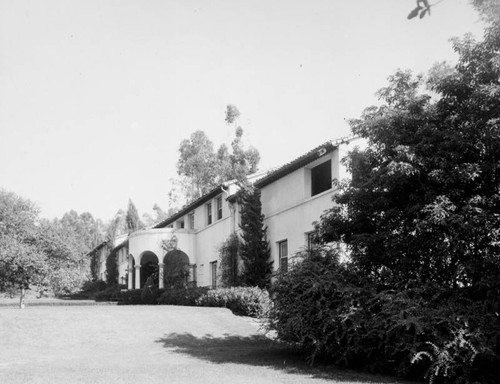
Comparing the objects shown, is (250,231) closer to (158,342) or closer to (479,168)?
(158,342)

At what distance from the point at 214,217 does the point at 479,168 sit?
2065 centimetres

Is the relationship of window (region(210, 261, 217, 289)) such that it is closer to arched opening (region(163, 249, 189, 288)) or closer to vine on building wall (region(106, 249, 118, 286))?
arched opening (region(163, 249, 189, 288))

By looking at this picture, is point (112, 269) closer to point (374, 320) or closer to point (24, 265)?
point (24, 265)

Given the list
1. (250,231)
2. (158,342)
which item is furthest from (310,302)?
(250,231)

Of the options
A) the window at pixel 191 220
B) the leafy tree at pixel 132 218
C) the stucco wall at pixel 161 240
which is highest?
the leafy tree at pixel 132 218

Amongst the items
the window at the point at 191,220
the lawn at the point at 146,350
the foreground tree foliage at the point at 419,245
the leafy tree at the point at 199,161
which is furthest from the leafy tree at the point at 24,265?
the leafy tree at the point at 199,161

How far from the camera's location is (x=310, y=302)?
1172cm

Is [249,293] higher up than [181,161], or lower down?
lower down

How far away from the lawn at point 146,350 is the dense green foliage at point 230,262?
190 inches

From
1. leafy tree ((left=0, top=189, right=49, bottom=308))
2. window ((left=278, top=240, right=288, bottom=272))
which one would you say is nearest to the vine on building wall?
leafy tree ((left=0, top=189, right=49, bottom=308))

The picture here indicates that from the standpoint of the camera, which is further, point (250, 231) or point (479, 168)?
point (250, 231)

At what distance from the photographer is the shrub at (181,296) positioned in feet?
83.0

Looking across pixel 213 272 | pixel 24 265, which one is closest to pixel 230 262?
pixel 213 272

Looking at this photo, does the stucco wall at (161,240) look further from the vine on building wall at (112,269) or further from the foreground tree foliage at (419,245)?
the foreground tree foliage at (419,245)
